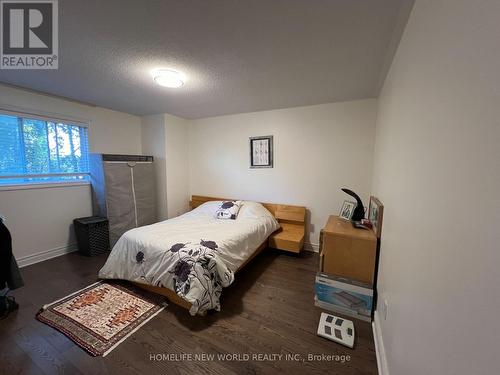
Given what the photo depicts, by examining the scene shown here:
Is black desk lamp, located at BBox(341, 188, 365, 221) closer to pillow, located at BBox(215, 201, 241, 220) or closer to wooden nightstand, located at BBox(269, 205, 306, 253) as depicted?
wooden nightstand, located at BBox(269, 205, 306, 253)

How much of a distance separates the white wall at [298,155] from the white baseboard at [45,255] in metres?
2.26

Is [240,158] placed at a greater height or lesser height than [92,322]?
greater

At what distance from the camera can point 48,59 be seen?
73.2 inches

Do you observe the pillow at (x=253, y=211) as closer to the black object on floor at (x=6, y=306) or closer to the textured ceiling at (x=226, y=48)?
the textured ceiling at (x=226, y=48)

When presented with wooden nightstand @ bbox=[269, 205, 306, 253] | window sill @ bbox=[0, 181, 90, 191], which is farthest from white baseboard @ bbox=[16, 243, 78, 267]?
wooden nightstand @ bbox=[269, 205, 306, 253]

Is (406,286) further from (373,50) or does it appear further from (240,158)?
(240,158)

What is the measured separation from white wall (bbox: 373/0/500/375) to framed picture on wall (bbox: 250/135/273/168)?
2246mm

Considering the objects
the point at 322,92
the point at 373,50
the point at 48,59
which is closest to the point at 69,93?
the point at 48,59

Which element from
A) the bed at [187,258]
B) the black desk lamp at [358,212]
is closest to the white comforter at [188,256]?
the bed at [187,258]

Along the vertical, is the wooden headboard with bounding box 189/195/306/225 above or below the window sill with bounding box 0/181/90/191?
below

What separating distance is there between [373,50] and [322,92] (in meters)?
0.90

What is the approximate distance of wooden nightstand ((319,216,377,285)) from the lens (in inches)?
73.4

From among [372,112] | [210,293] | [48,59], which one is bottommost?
[210,293]

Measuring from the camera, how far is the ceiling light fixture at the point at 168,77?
2.05 meters
